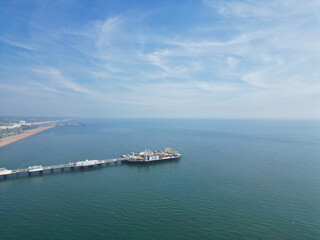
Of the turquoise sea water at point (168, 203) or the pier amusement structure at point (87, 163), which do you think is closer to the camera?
the turquoise sea water at point (168, 203)

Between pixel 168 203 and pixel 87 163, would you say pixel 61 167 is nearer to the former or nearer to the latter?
pixel 87 163

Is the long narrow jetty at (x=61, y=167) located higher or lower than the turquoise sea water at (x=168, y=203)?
higher

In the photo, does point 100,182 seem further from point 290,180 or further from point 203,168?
point 290,180

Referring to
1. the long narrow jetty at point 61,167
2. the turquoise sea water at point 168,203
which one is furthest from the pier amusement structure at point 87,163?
the turquoise sea water at point 168,203

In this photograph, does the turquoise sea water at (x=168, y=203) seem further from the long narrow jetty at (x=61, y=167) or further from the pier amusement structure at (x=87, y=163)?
the pier amusement structure at (x=87, y=163)

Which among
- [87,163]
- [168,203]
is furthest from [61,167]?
[168,203]

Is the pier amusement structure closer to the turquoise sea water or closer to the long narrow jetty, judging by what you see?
the long narrow jetty

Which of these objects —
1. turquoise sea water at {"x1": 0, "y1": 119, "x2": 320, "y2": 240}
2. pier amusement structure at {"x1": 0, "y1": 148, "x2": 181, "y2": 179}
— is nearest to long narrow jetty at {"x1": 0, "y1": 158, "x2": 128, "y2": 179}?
pier amusement structure at {"x1": 0, "y1": 148, "x2": 181, "y2": 179}

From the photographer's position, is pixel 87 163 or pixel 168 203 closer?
pixel 168 203

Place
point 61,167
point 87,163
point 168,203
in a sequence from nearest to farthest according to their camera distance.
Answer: point 168,203 → point 61,167 → point 87,163

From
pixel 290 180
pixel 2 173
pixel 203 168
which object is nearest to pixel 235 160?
pixel 203 168

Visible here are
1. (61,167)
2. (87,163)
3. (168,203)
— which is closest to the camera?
(168,203)
